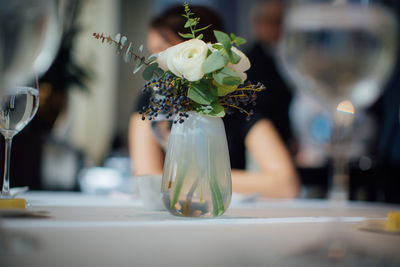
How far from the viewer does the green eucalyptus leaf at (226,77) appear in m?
0.47

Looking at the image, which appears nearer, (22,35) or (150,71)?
(22,35)

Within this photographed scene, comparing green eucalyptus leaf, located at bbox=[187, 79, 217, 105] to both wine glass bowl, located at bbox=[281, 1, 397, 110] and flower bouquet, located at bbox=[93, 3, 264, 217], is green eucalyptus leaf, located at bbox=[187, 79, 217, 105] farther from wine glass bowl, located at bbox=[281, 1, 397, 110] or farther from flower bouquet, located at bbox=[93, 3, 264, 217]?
wine glass bowl, located at bbox=[281, 1, 397, 110]

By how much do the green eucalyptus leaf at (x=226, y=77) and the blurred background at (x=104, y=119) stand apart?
0.32ft

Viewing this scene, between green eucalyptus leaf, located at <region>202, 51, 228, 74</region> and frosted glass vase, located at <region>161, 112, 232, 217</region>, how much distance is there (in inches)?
2.6

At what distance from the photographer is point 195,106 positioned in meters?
0.50

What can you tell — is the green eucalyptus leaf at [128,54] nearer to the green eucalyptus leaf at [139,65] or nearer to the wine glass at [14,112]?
the green eucalyptus leaf at [139,65]

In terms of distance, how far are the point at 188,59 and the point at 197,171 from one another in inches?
4.5

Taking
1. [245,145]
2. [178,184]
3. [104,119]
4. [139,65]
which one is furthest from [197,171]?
[104,119]

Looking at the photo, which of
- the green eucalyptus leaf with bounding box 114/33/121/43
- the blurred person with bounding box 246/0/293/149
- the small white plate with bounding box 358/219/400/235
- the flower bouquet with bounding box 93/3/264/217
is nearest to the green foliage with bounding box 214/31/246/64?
the flower bouquet with bounding box 93/3/264/217

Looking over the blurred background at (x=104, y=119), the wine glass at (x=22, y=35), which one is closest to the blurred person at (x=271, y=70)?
the blurred background at (x=104, y=119)

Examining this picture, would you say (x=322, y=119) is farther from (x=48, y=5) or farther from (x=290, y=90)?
(x=48, y=5)

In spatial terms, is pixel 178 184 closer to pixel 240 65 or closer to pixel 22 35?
pixel 240 65

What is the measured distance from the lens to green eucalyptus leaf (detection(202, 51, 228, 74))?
1.49 feet

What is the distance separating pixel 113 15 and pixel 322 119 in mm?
3472
